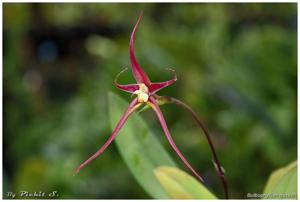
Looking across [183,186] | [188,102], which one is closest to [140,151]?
[183,186]

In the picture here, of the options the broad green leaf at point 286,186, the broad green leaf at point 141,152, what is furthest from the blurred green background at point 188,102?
the broad green leaf at point 286,186

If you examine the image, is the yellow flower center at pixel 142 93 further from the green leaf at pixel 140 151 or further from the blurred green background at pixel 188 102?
the blurred green background at pixel 188 102

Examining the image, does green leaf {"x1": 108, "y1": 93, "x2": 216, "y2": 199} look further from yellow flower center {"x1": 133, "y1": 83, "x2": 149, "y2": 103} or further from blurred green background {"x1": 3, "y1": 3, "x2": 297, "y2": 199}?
blurred green background {"x1": 3, "y1": 3, "x2": 297, "y2": 199}

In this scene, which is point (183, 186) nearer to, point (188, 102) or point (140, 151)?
point (140, 151)

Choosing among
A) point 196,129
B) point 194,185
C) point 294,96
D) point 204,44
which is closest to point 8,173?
point 196,129

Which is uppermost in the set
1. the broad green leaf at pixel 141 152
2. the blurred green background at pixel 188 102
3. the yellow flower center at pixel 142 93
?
the yellow flower center at pixel 142 93
